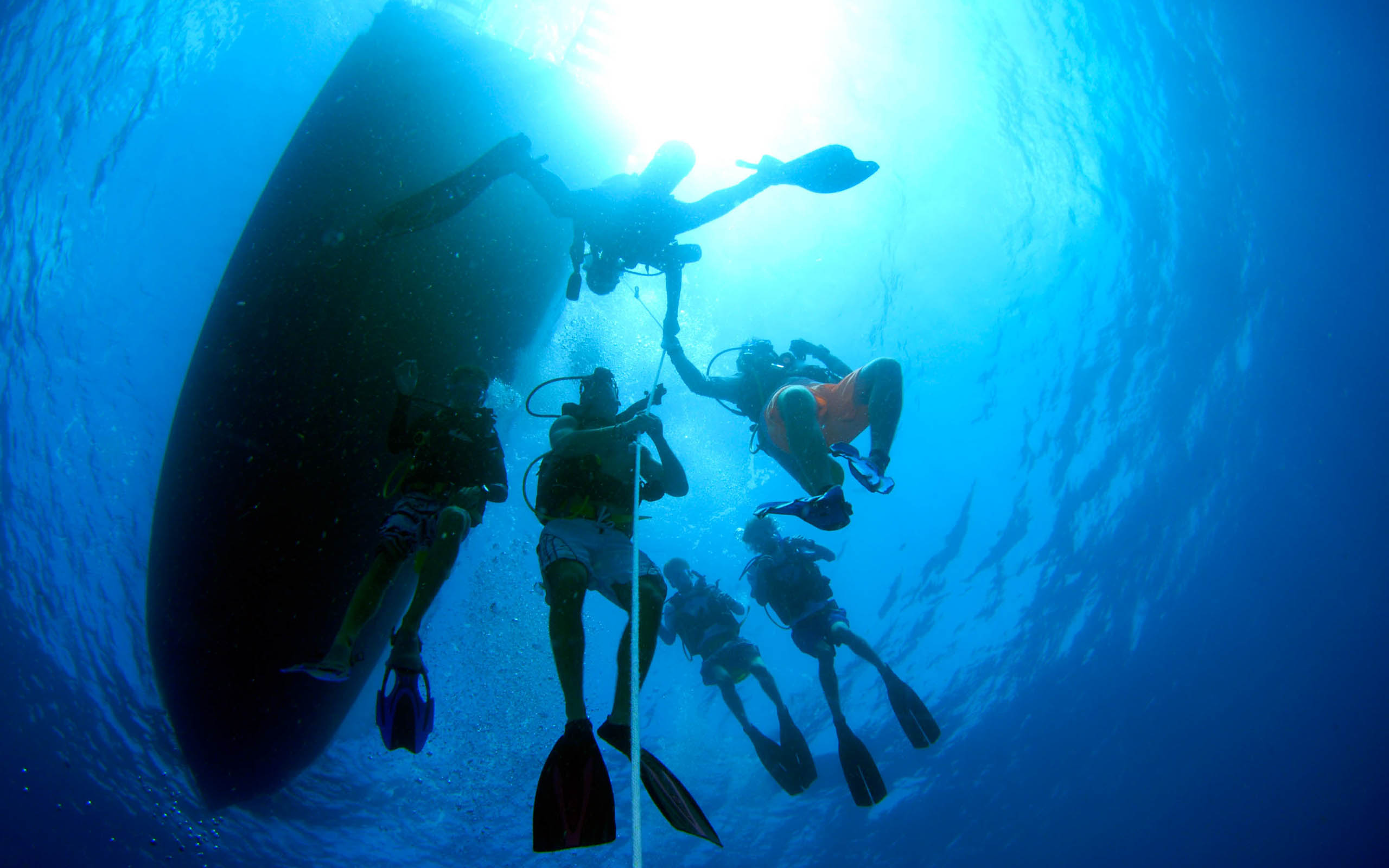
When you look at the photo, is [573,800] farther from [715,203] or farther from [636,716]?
[715,203]

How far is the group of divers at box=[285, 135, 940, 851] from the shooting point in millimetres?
2869

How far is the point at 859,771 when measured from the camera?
20.7 ft

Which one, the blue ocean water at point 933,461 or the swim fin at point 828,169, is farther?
the blue ocean water at point 933,461

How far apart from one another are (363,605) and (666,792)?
2.19 meters

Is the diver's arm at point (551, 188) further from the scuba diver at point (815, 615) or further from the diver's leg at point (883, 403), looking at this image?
the scuba diver at point (815, 615)

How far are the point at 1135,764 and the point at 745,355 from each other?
31299mm

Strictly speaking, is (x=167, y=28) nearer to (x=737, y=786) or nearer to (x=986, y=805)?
(x=737, y=786)

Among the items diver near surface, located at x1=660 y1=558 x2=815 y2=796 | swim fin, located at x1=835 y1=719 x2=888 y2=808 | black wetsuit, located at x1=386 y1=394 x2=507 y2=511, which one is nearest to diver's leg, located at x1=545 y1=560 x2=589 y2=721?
black wetsuit, located at x1=386 y1=394 x2=507 y2=511

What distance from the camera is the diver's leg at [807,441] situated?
12.1 ft

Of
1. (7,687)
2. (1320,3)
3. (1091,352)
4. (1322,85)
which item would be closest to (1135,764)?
(1091,352)

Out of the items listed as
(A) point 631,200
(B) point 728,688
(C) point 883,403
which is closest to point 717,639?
(B) point 728,688

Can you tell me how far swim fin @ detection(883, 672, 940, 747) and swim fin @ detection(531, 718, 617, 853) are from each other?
14.1ft

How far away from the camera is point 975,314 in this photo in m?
14.8

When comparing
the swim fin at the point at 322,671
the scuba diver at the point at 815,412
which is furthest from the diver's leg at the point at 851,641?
the swim fin at the point at 322,671
